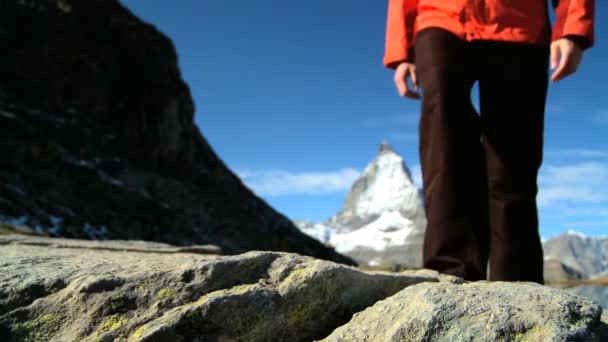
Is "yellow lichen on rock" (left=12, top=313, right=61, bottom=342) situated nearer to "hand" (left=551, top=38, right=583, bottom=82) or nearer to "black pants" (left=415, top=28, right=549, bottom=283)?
"black pants" (left=415, top=28, right=549, bottom=283)

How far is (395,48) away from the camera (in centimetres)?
414

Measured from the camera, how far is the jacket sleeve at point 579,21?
144 inches

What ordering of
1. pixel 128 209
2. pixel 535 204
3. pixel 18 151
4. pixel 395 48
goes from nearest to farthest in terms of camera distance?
pixel 535 204 < pixel 395 48 < pixel 18 151 < pixel 128 209

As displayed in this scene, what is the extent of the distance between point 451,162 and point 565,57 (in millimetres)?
1184

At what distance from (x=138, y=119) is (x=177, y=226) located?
18.2 meters

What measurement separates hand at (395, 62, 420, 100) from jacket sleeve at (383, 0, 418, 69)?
0.16 feet

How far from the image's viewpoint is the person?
3381 millimetres

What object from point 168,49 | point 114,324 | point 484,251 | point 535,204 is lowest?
point 114,324

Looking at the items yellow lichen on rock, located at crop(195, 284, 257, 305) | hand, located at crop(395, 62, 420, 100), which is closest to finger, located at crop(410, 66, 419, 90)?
hand, located at crop(395, 62, 420, 100)

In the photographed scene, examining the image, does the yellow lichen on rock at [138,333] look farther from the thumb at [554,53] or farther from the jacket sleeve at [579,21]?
the jacket sleeve at [579,21]

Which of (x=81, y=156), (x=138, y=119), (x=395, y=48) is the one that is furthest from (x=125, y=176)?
(x=395, y=48)

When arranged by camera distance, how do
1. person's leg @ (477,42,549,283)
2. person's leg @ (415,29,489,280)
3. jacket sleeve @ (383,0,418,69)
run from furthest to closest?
jacket sleeve @ (383,0,418,69), person's leg @ (477,42,549,283), person's leg @ (415,29,489,280)

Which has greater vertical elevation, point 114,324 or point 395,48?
point 395,48

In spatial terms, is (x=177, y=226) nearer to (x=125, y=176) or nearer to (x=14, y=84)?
Result: (x=125, y=176)
